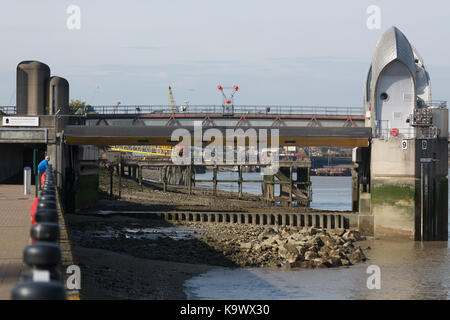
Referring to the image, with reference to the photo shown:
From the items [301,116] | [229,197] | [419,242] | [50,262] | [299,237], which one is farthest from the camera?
[229,197]

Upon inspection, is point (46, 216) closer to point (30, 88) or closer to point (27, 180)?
point (27, 180)

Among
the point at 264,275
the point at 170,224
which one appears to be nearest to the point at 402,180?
the point at 170,224

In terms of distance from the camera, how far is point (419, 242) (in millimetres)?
45562

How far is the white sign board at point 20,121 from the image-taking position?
1769 inches

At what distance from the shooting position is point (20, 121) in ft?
148

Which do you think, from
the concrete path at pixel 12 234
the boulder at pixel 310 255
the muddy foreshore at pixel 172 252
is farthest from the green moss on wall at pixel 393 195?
Result: the concrete path at pixel 12 234

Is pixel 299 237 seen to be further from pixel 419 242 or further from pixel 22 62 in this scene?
pixel 22 62

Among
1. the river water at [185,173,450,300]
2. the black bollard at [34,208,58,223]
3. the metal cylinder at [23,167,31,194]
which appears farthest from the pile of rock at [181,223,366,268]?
the black bollard at [34,208,58,223]

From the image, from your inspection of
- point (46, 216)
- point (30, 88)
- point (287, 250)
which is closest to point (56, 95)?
point (30, 88)

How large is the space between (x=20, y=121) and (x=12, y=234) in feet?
90.7

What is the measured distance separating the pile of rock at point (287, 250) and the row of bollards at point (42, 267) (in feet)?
80.6

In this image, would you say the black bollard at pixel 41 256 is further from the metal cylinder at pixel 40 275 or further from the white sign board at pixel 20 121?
the white sign board at pixel 20 121

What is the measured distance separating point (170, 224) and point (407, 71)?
2044 cm

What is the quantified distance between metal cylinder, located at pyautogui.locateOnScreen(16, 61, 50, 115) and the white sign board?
3.43 m
